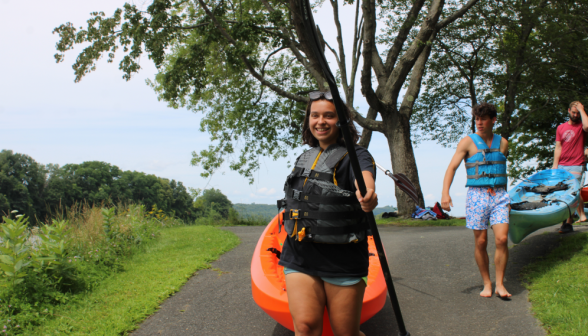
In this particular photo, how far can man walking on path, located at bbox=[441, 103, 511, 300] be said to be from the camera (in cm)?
424

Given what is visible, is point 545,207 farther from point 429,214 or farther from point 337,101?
point 429,214

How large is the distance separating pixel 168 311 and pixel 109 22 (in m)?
10.9

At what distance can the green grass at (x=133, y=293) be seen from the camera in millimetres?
3840

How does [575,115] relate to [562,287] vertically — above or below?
above

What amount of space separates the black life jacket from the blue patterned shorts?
8.83 feet

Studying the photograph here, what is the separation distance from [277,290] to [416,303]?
193cm

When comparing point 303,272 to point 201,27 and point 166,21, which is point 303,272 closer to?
point 166,21

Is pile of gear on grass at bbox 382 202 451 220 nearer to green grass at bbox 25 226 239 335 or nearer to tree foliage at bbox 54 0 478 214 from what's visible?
tree foliage at bbox 54 0 478 214

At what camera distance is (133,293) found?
15.8 feet

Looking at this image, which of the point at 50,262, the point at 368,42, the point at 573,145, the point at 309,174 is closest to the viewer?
the point at 309,174

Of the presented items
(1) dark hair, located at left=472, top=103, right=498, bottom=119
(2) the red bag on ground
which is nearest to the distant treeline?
(2) the red bag on ground

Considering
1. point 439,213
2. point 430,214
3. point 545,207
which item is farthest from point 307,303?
point 439,213

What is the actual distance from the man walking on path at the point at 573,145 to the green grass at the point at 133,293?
5976 millimetres

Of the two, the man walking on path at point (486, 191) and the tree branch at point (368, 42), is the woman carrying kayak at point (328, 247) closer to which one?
the man walking on path at point (486, 191)
